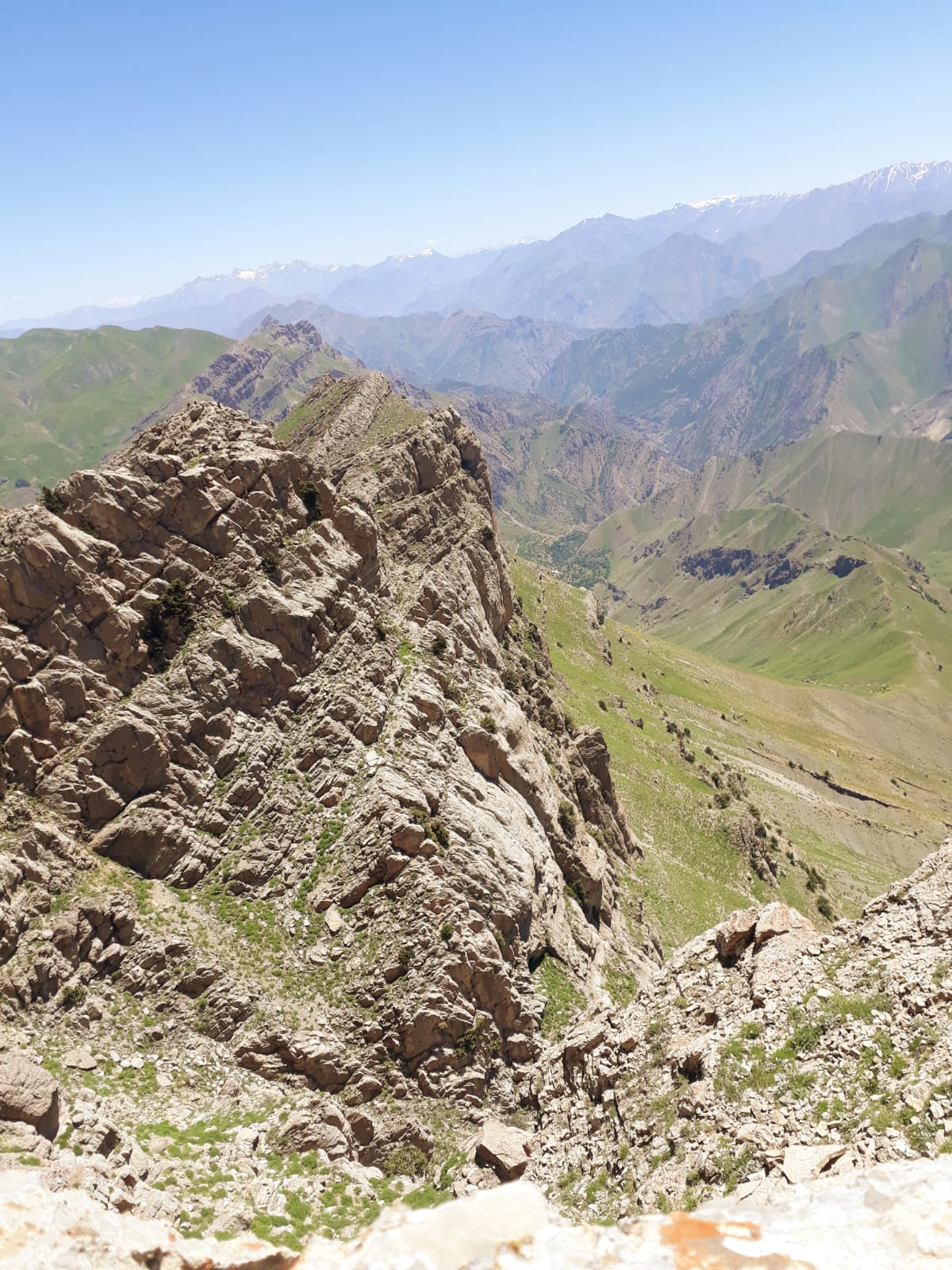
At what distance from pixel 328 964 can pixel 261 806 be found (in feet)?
36.3

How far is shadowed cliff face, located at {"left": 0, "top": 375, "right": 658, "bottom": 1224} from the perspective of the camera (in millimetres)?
38969

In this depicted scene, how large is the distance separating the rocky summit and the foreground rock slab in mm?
64

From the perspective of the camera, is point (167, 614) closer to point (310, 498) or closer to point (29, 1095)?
point (310, 498)

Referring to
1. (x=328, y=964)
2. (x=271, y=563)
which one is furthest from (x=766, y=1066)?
(x=271, y=563)

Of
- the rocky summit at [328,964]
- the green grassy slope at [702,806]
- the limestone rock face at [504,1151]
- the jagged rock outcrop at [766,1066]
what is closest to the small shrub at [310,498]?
the rocky summit at [328,964]

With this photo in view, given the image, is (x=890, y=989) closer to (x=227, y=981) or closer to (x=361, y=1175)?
(x=361, y=1175)

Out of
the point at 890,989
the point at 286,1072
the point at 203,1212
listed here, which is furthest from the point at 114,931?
the point at 890,989

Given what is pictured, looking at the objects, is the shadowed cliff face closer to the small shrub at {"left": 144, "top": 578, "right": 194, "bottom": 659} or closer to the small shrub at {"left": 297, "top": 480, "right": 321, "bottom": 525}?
the small shrub at {"left": 144, "top": 578, "right": 194, "bottom": 659}

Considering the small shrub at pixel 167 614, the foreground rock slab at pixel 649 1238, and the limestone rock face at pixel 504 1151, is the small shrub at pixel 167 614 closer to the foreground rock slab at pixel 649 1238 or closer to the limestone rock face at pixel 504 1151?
the limestone rock face at pixel 504 1151

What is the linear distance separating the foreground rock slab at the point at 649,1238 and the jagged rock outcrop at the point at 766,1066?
1318 centimetres

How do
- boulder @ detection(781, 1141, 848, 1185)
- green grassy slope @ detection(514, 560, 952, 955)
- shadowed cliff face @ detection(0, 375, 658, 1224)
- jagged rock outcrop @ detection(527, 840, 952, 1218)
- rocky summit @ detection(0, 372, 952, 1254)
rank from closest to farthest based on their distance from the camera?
boulder @ detection(781, 1141, 848, 1185)
jagged rock outcrop @ detection(527, 840, 952, 1218)
rocky summit @ detection(0, 372, 952, 1254)
shadowed cliff face @ detection(0, 375, 658, 1224)
green grassy slope @ detection(514, 560, 952, 955)

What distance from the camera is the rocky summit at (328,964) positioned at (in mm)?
24156

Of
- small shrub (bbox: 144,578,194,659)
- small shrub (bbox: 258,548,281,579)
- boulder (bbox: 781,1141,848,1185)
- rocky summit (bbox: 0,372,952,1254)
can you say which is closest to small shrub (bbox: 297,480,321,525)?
rocky summit (bbox: 0,372,952,1254)

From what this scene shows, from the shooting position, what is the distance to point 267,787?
49.1m
